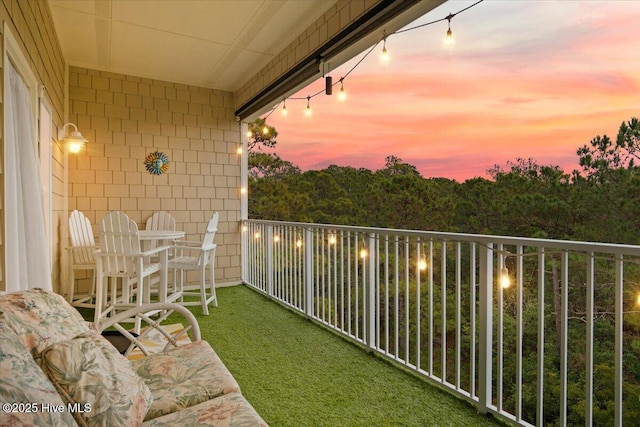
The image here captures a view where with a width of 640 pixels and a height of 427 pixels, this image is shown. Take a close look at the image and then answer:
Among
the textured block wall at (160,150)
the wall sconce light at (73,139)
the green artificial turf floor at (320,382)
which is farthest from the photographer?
the textured block wall at (160,150)

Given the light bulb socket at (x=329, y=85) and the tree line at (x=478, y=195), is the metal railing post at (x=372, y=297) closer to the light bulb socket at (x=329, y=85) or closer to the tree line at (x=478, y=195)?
the light bulb socket at (x=329, y=85)

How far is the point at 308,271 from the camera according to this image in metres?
3.99

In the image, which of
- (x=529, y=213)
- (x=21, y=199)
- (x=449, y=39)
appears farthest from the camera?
(x=529, y=213)

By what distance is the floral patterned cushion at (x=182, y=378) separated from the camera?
1.33m

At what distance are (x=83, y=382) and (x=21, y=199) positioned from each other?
1766mm

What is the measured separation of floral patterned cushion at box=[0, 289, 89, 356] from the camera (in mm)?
1101

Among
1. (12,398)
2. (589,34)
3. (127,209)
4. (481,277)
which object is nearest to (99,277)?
(127,209)

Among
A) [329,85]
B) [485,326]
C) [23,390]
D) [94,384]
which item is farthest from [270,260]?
[23,390]

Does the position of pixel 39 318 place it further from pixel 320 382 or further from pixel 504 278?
pixel 504 278

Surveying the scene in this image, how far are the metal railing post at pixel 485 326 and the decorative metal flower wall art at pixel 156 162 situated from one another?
4.77 m

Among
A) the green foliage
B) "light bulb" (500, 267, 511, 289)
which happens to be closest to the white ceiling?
"light bulb" (500, 267, 511, 289)

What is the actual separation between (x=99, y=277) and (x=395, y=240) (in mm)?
2828

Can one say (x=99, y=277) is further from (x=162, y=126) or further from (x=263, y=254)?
(x=162, y=126)

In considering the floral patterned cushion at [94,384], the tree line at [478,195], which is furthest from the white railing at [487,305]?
the floral patterned cushion at [94,384]
